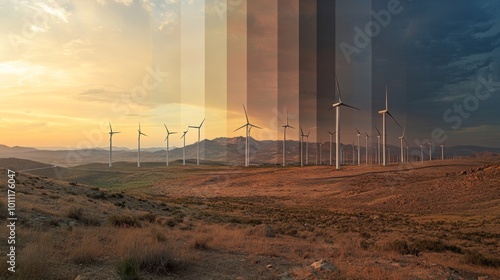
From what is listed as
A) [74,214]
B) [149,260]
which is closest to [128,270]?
[149,260]

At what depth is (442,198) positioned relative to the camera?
52.4 m

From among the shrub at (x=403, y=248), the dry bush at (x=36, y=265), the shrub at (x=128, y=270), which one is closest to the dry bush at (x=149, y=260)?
the shrub at (x=128, y=270)

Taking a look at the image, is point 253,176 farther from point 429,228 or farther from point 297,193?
point 429,228

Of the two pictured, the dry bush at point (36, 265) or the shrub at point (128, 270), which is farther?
the shrub at point (128, 270)

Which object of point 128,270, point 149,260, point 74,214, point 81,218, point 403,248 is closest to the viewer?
point 128,270

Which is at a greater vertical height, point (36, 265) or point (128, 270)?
point (36, 265)

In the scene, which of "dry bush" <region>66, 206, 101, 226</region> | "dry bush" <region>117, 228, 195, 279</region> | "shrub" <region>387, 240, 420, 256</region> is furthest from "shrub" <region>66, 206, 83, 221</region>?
"shrub" <region>387, 240, 420, 256</region>

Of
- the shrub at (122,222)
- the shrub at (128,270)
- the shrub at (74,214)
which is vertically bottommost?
the shrub at (122,222)

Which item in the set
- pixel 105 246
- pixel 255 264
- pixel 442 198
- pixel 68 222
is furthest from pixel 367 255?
pixel 442 198

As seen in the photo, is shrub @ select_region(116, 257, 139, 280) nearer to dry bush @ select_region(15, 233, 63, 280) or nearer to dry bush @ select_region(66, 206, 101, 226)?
dry bush @ select_region(15, 233, 63, 280)

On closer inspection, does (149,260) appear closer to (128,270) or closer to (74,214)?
(128,270)

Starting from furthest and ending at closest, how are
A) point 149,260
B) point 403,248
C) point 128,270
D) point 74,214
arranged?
Answer: point 74,214
point 403,248
point 149,260
point 128,270

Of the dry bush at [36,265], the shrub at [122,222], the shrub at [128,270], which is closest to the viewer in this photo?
the dry bush at [36,265]

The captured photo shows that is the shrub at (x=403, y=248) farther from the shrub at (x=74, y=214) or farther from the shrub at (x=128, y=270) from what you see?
the shrub at (x=74, y=214)
